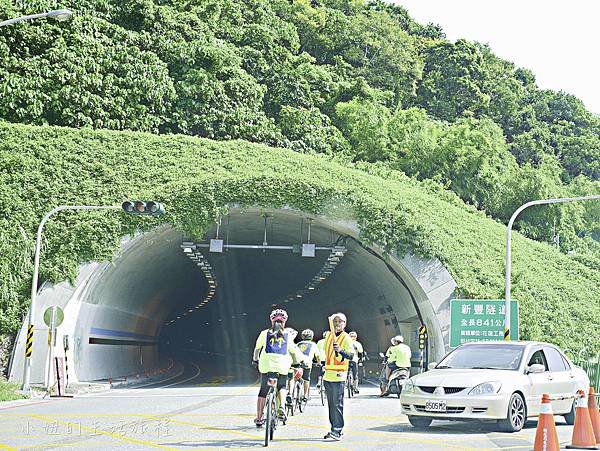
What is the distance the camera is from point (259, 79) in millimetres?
56812

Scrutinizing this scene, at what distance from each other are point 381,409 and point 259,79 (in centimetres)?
3933

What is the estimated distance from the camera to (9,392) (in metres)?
23.1

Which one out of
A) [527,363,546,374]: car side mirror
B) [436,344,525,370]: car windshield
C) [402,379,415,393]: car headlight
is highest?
[436,344,525,370]: car windshield

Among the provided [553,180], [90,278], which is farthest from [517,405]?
[553,180]

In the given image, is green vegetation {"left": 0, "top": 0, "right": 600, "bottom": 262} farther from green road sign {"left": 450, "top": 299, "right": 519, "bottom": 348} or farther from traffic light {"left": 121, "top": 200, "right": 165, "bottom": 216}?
green road sign {"left": 450, "top": 299, "right": 519, "bottom": 348}

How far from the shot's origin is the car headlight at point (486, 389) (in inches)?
559

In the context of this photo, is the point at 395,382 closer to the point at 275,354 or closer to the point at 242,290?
the point at 275,354

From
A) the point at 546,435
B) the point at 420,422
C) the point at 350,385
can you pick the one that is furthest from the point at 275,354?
the point at 350,385

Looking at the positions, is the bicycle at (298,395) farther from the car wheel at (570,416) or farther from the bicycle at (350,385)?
the bicycle at (350,385)

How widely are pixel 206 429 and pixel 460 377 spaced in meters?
3.99

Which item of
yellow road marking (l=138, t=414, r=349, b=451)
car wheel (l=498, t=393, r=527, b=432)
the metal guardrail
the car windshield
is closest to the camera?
yellow road marking (l=138, t=414, r=349, b=451)

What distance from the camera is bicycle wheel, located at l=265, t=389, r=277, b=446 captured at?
11.9 m

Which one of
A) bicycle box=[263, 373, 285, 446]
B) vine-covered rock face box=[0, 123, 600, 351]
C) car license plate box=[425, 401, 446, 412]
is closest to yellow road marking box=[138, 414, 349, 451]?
bicycle box=[263, 373, 285, 446]

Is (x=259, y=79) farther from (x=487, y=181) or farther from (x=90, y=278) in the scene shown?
(x=90, y=278)
